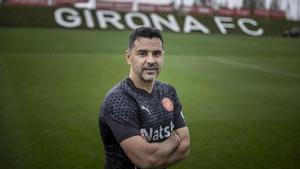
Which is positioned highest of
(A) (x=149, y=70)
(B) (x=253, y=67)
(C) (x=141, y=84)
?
(A) (x=149, y=70)

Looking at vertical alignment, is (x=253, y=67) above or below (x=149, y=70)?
below

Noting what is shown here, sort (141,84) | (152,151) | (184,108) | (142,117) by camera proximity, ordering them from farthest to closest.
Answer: (184,108) < (141,84) < (142,117) < (152,151)

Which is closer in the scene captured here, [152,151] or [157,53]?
[152,151]

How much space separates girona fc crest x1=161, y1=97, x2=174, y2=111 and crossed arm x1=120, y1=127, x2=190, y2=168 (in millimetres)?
262

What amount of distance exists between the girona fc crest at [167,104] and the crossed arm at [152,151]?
0.26 meters

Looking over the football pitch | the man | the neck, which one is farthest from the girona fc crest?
the football pitch

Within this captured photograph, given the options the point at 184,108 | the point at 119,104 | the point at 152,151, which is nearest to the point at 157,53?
the point at 119,104

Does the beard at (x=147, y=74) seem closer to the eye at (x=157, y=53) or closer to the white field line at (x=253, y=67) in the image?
the eye at (x=157, y=53)

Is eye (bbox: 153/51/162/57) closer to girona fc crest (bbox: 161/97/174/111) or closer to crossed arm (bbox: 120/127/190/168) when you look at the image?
girona fc crest (bbox: 161/97/174/111)

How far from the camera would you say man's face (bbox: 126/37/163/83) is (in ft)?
10.9

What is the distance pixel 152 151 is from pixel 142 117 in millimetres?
319

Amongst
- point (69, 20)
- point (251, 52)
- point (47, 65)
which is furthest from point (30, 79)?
point (69, 20)

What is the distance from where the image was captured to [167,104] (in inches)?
136

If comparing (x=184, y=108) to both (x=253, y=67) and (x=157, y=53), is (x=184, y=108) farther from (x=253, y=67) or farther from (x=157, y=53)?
(x=253, y=67)
